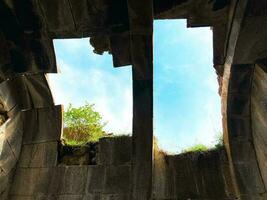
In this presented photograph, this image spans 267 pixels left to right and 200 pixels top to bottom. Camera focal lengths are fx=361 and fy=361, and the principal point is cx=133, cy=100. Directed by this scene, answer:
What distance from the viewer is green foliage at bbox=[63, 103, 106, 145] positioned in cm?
670

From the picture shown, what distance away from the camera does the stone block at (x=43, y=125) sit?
19.6 ft

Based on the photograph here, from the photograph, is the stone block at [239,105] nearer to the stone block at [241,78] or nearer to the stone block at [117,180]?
the stone block at [241,78]

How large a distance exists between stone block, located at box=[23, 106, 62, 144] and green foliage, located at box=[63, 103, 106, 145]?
1.86ft

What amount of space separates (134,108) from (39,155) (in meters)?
1.75

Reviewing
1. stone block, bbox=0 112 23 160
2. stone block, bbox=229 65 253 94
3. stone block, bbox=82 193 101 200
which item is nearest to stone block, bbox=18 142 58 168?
stone block, bbox=0 112 23 160

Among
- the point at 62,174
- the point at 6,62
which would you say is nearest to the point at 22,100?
the point at 6,62

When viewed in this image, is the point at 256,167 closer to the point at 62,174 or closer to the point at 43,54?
the point at 62,174

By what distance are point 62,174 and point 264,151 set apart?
3066 millimetres

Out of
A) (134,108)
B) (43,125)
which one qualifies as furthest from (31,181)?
(134,108)

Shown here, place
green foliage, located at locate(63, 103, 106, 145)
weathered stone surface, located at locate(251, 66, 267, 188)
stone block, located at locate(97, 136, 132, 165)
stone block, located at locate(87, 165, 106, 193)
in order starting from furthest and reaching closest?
green foliage, located at locate(63, 103, 106, 145) → stone block, located at locate(97, 136, 132, 165) → stone block, located at locate(87, 165, 106, 193) → weathered stone surface, located at locate(251, 66, 267, 188)

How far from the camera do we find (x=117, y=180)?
5.51 metres

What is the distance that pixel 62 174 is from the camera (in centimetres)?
563

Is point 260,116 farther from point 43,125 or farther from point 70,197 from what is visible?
point 43,125

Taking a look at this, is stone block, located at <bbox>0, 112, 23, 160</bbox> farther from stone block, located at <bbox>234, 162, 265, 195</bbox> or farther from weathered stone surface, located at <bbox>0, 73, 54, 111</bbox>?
stone block, located at <bbox>234, 162, 265, 195</bbox>
